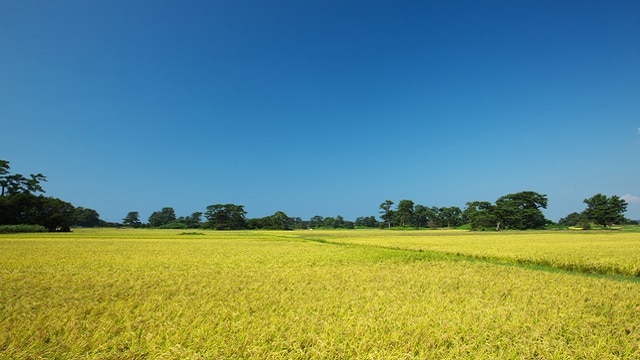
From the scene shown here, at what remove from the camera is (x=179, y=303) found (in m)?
7.26

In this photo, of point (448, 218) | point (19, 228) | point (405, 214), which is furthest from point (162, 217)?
point (448, 218)

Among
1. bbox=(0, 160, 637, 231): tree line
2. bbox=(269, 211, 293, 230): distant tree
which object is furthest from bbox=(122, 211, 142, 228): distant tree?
bbox=(269, 211, 293, 230): distant tree

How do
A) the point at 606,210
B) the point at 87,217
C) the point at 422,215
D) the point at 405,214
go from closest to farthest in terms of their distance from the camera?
the point at 606,210, the point at 405,214, the point at 422,215, the point at 87,217

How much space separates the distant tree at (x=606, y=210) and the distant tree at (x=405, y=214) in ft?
165

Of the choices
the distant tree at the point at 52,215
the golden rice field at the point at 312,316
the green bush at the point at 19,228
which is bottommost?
the golden rice field at the point at 312,316

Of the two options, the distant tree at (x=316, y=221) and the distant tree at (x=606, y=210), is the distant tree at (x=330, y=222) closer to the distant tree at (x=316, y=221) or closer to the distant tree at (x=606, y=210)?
the distant tree at (x=316, y=221)

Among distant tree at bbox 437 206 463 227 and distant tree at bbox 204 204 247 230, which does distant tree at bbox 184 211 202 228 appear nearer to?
distant tree at bbox 204 204 247 230

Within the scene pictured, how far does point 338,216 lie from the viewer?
→ 15388 cm

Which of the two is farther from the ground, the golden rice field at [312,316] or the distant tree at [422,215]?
the distant tree at [422,215]

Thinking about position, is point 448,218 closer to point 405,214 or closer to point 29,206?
point 405,214

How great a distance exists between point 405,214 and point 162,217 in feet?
350

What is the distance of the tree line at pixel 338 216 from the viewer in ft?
187

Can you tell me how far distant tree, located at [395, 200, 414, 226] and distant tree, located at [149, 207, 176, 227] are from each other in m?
98.6

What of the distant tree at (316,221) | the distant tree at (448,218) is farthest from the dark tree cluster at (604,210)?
the distant tree at (316,221)
